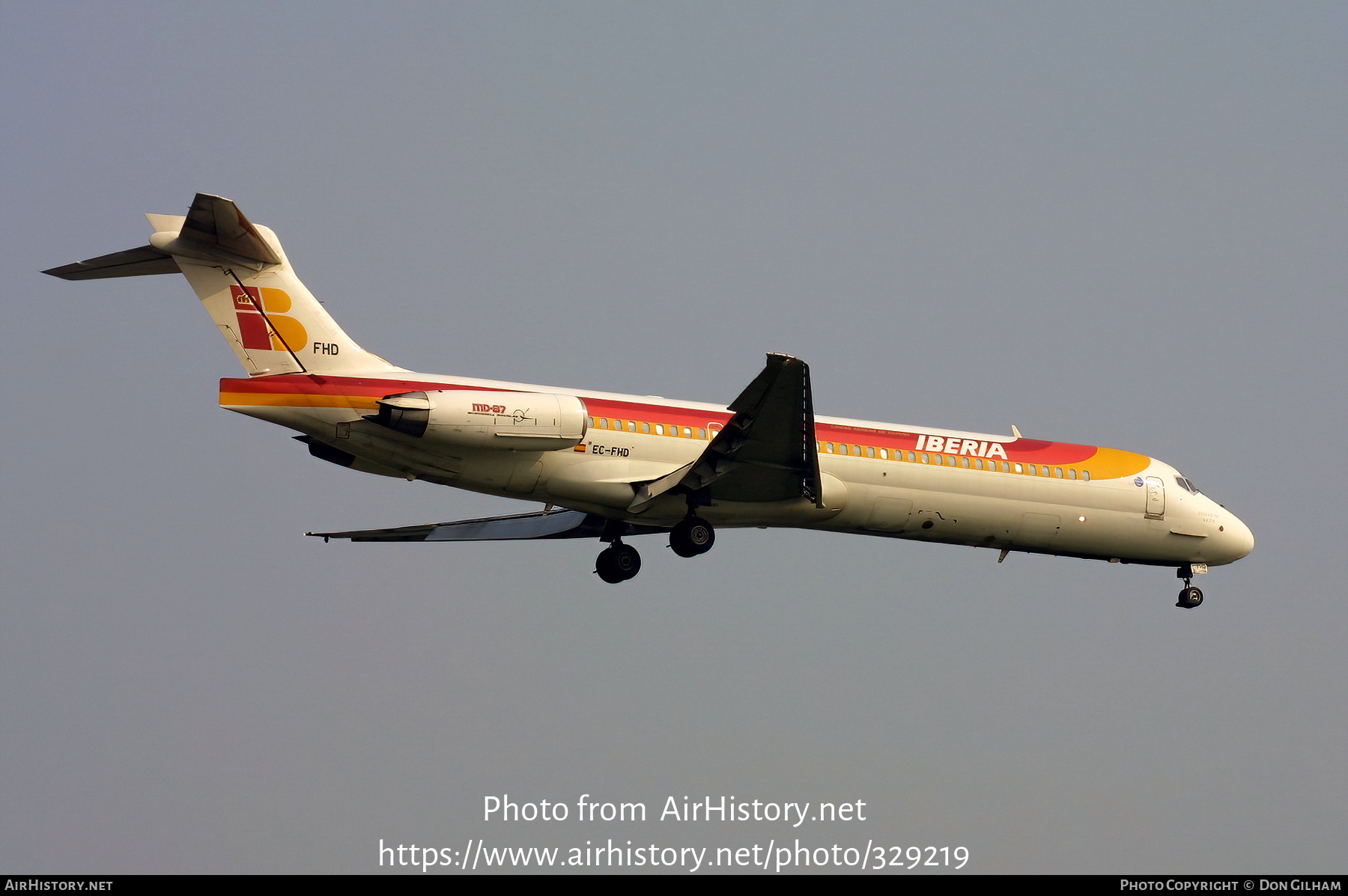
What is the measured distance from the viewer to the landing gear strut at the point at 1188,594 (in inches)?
1055

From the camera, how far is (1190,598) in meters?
26.8

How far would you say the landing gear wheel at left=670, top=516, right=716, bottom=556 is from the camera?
22.9 meters

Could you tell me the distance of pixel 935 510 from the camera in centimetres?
2447

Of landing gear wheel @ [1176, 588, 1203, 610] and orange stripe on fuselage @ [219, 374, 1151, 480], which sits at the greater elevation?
orange stripe on fuselage @ [219, 374, 1151, 480]

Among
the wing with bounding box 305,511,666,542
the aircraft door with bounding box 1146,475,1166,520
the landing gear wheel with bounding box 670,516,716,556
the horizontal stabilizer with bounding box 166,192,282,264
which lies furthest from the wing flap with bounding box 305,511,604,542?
the aircraft door with bounding box 1146,475,1166,520

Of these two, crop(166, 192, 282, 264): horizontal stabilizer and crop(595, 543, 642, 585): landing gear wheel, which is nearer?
crop(166, 192, 282, 264): horizontal stabilizer

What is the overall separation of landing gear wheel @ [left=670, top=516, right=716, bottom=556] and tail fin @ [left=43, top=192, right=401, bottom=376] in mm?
5802

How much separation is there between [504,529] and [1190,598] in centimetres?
1311

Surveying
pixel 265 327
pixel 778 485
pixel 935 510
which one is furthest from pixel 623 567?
pixel 265 327

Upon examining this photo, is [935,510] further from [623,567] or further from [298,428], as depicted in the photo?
[298,428]

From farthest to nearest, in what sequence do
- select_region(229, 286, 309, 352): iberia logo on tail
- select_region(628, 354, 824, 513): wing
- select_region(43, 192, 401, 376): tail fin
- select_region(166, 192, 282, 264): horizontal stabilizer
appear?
1. select_region(628, 354, 824, 513): wing
2. select_region(229, 286, 309, 352): iberia logo on tail
3. select_region(43, 192, 401, 376): tail fin
4. select_region(166, 192, 282, 264): horizontal stabilizer

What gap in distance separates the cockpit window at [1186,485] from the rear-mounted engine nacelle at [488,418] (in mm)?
12339

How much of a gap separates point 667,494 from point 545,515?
14.9 feet

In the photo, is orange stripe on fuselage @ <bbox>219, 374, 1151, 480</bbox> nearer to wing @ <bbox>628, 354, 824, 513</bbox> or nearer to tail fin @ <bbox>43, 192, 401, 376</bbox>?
tail fin @ <bbox>43, 192, 401, 376</bbox>
